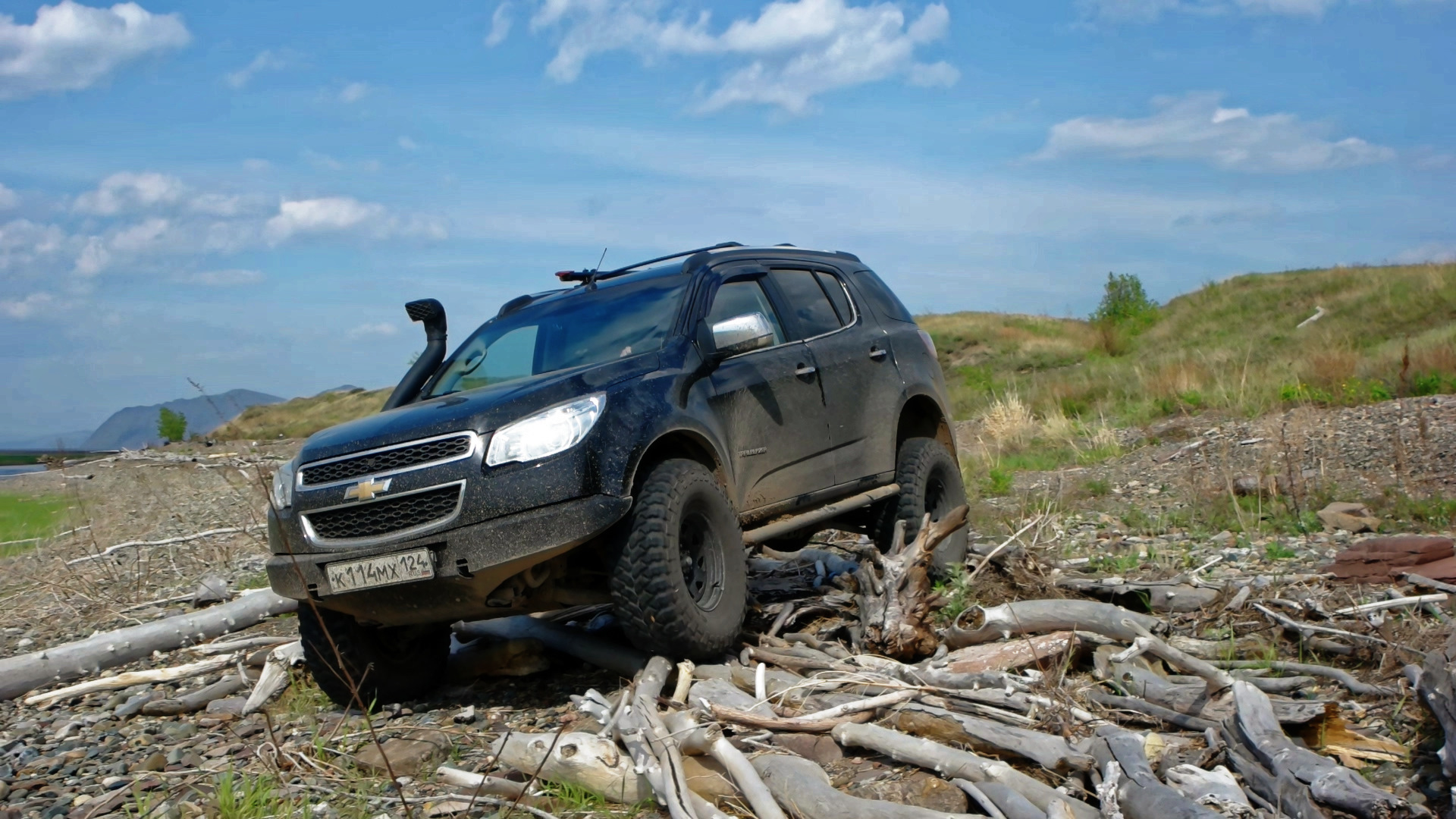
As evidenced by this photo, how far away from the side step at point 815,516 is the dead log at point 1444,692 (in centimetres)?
293

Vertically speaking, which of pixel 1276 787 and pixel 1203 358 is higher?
pixel 1203 358

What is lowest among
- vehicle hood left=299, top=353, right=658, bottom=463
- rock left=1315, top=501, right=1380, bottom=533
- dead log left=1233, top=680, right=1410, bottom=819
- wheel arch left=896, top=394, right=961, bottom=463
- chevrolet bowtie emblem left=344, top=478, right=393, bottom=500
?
rock left=1315, top=501, right=1380, bottom=533

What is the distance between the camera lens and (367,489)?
16.4 feet

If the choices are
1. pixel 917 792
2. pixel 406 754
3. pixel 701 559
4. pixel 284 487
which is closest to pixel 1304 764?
pixel 917 792

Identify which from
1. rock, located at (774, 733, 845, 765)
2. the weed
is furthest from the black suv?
the weed

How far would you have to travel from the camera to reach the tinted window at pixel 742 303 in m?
6.25

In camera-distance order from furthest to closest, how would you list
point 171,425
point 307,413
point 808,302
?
point 307,413, point 171,425, point 808,302

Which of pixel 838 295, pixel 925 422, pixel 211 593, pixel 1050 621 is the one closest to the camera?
pixel 1050 621

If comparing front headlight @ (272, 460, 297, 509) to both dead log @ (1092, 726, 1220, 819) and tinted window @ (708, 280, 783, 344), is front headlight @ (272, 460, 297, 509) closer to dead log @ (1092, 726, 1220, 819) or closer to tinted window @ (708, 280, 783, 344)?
tinted window @ (708, 280, 783, 344)

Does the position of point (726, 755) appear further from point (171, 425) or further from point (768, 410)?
point (171, 425)

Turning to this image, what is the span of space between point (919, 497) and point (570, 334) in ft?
7.79

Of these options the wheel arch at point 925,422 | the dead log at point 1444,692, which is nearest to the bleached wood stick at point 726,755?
the dead log at point 1444,692

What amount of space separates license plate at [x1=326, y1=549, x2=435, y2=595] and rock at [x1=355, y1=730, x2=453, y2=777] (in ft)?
2.15

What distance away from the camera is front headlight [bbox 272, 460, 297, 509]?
5352 millimetres
